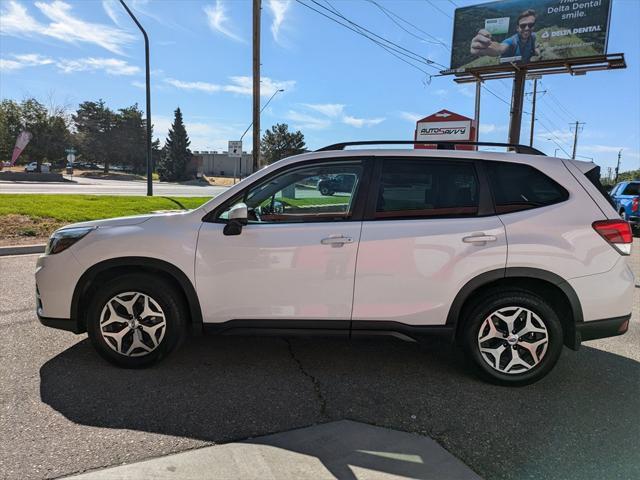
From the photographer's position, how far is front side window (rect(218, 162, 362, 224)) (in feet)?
12.3

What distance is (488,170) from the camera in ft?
12.5

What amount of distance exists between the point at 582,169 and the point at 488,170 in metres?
0.76

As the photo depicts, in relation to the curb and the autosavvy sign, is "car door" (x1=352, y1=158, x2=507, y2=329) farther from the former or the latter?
the autosavvy sign

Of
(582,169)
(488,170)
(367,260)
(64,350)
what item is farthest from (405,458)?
→ (64,350)

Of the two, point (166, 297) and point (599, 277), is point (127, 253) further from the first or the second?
point (599, 277)

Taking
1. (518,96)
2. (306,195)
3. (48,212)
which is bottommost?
(48,212)

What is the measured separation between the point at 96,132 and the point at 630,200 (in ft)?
261

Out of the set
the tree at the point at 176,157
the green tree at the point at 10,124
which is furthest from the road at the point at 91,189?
the tree at the point at 176,157

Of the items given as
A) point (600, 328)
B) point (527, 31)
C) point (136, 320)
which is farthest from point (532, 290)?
point (527, 31)

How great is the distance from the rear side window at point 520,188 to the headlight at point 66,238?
128 inches

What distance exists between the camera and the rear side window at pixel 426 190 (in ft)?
12.2

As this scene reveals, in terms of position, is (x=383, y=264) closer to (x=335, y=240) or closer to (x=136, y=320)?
(x=335, y=240)

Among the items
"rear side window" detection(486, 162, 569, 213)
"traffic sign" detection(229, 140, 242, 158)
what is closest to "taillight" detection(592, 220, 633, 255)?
"rear side window" detection(486, 162, 569, 213)

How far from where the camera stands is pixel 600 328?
3.67 meters
